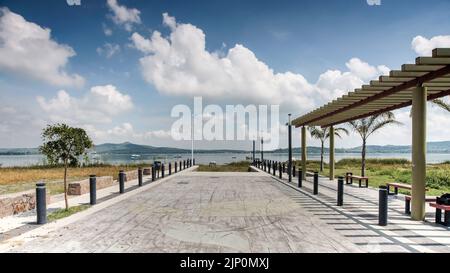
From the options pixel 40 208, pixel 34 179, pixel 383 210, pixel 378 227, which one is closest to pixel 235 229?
pixel 378 227

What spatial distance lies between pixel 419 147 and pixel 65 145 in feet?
34.1

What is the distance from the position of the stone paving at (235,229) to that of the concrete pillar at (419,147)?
620mm

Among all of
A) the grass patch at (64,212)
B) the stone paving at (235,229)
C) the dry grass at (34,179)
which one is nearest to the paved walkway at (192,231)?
the stone paving at (235,229)

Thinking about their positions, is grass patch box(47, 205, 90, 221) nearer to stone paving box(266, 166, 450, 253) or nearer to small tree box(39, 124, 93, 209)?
small tree box(39, 124, 93, 209)

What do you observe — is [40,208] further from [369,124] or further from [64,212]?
[369,124]

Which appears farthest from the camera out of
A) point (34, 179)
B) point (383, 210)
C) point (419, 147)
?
point (34, 179)

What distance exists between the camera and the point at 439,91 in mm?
11078

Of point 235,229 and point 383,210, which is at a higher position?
point 383,210

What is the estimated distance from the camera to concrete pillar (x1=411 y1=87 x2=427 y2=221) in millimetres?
9516

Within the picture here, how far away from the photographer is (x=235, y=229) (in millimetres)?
8180

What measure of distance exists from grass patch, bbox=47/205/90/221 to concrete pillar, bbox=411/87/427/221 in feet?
31.9

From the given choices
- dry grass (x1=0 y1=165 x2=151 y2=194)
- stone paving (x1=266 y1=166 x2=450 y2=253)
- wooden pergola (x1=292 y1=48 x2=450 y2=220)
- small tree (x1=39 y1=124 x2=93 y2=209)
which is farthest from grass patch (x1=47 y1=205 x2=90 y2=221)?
wooden pergola (x1=292 y1=48 x2=450 y2=220)
